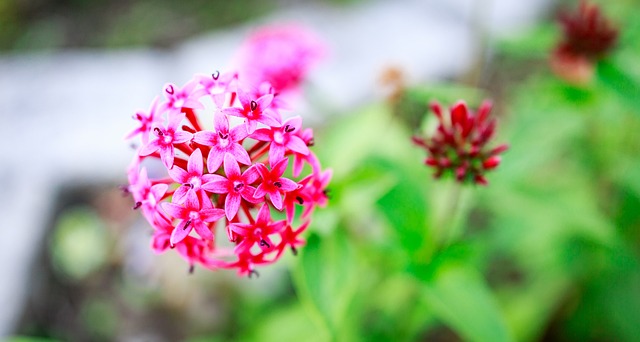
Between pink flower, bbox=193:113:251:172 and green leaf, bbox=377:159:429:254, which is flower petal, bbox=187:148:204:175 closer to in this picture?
pink flower, bbox=193:113:251:172

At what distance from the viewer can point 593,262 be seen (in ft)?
9.80

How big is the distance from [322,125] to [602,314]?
1906 millimetres

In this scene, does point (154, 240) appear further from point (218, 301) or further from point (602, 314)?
point (602, 314)

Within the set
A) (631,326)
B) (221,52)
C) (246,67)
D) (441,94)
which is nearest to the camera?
(441,94)

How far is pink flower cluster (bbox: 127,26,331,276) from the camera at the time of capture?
4.71ft

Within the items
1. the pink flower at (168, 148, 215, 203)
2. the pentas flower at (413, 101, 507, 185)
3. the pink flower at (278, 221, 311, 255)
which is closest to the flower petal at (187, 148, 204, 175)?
the pink flower at (168, 148, 215, 203)

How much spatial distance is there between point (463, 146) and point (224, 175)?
0.70 m

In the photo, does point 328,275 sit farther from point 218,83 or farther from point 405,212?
point 218,83

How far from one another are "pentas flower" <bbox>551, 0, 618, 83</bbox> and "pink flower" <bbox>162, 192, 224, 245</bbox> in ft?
5.21

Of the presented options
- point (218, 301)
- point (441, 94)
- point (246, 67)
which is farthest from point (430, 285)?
point (218, 301)

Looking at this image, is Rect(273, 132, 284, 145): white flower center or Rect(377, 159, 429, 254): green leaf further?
Rect(377, 159, 429, 254): green leaf

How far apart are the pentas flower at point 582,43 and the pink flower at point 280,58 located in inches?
36.7

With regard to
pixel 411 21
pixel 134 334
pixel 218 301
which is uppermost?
pixel 411 21

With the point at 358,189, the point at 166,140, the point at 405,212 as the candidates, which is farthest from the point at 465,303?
the point at 166,140
